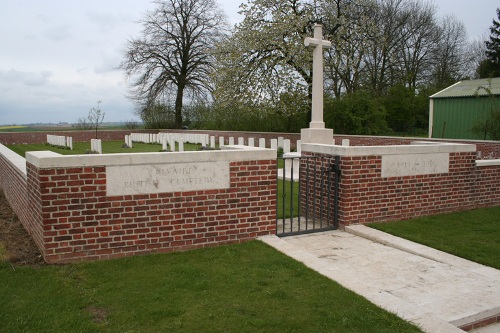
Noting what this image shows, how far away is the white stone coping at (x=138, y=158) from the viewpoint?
14.6ft

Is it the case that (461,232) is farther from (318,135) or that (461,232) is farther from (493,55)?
(493,55)

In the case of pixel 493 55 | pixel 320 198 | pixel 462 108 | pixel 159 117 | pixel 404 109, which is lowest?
pixel 320 198

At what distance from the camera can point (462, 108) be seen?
19.5 meters

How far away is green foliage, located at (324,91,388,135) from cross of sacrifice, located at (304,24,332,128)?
11736 mm

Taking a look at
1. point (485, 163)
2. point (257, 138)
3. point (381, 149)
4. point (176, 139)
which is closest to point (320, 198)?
point (381, 149)

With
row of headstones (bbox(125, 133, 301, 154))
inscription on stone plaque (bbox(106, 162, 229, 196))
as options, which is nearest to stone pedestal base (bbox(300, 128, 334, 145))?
inscription on stone plaque (bbox(106, 162, 229, 196))

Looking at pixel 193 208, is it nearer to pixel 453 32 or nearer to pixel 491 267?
pixel 491 267

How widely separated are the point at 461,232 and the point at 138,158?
453 cm

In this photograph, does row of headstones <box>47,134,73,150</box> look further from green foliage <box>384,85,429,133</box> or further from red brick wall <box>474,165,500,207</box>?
red brick wall <box>474,165,500,207</box>

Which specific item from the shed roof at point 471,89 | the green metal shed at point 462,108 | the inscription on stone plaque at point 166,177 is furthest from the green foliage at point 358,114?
the inscription on stone plaque at point 166,177

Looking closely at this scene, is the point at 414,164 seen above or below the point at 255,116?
below

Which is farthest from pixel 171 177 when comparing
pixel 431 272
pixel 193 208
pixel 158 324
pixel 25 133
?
pixel 25 133

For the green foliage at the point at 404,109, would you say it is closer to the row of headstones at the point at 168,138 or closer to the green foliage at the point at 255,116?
the green foliage at the point at 255,116

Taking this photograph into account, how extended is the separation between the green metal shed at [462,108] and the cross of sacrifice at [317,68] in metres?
10.3
